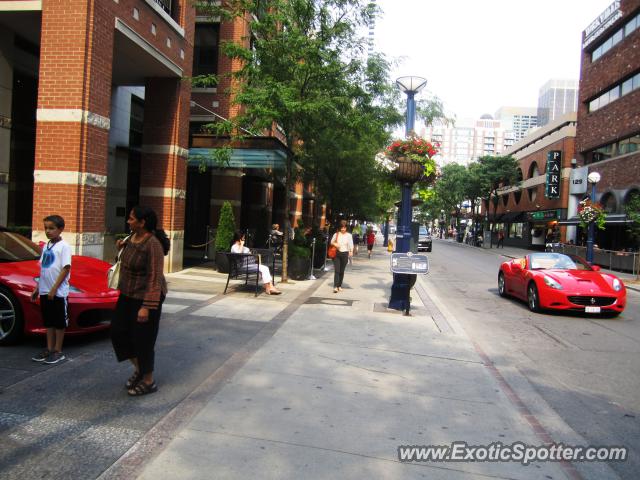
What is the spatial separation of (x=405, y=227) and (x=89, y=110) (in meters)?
6.58

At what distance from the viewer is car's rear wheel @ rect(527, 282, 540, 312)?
33.8 feet

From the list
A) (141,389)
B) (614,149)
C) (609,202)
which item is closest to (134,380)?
(141,389)

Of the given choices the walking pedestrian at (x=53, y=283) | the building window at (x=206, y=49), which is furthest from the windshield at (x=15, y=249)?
the building window at (x=206, y=49)

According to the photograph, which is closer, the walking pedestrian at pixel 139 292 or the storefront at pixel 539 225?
the walking pedestrian at pixel 139 292

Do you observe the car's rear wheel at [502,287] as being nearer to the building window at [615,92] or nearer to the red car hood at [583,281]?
the red car hood at [583,281]

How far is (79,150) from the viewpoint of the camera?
952cm

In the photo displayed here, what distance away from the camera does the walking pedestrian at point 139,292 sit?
4281 millimetres

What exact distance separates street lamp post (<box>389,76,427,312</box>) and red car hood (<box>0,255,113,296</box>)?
519cm

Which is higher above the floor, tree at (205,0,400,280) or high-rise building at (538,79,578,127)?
high-rise building at (538,79,578,127)

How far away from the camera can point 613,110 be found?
31.2m

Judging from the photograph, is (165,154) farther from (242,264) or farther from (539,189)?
(539,189)

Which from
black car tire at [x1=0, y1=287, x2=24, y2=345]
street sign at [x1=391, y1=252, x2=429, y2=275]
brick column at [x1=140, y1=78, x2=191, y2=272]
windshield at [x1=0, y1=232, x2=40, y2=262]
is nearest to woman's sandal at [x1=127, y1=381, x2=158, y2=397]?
black car tire at [x1=0, y1=287, x2=24, y2=345]

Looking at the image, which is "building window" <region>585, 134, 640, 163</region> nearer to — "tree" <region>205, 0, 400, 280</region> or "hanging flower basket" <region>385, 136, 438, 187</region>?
"tree" <region>205, 0, 400, 280</region>

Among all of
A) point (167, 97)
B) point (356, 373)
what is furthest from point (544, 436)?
point (167, 97)
